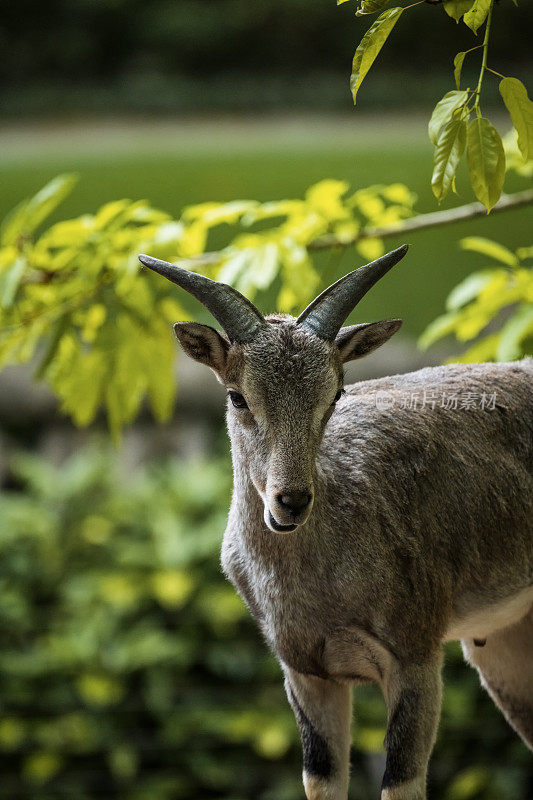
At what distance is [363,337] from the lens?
1.07 meters

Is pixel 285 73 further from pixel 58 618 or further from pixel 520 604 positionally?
pixel 58 618

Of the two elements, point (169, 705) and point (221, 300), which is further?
point (169, 705)

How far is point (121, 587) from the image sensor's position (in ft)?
13.0

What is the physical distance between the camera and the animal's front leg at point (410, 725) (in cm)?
111

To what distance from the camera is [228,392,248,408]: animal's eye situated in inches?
42.2

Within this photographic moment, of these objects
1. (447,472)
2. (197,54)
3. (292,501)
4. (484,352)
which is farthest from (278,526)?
(197,54)

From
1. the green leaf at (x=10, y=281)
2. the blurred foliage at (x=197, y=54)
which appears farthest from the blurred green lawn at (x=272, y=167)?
the green leaf at (x=10, y=281)

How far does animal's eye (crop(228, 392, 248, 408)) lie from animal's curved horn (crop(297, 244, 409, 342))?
114mm

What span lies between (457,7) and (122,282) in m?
0.79

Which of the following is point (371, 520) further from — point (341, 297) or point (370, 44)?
point (370, 44)

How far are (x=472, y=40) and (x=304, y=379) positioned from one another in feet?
4.79

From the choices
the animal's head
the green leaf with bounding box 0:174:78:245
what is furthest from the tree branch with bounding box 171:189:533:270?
the animal's head

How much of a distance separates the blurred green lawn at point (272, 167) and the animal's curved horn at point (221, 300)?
1.17m

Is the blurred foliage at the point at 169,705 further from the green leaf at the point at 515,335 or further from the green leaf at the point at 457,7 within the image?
the green leaf at the point at 457,7
